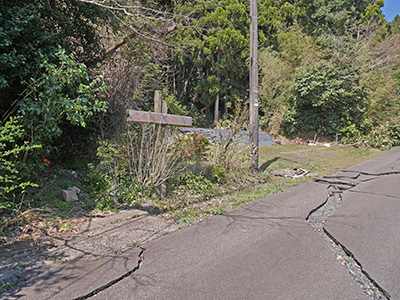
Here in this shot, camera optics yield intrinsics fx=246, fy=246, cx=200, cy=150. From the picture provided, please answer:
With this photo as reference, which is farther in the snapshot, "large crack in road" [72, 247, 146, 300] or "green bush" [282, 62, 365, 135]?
"green bush" [282, 62, 365, 135]

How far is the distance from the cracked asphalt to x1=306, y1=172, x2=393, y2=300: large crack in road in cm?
1

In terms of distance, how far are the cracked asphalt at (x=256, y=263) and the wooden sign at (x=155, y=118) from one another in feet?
6.36

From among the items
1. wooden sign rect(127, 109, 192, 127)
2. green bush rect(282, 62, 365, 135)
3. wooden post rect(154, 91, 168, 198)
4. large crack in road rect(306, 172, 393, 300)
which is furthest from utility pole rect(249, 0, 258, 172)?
green bush rect(282, 62, 365, 135)

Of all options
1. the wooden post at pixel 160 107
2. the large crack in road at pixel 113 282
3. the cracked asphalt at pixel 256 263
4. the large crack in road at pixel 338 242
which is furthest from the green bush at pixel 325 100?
the large crack in road at pixel 113 282

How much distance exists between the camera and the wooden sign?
407 centimetres

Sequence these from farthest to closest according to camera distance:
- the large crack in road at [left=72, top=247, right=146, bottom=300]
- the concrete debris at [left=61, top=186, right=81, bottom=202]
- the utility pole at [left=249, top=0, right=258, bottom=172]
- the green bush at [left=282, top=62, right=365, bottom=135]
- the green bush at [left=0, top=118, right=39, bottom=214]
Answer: the green bush at [left=282, top=62, right=365, bottom=135], the utility pole at [left=249, top=0, right=258, bottom=172], the concrete debris at [left=61, top=186, right=81, bottom=202], the green bush at [left=0, top=118, right=39, bottom=214], the large crack in road at [left=72, top=247, right=146, bottom=300]

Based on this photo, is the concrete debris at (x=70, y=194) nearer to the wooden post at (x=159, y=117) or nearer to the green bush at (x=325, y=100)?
the wooden post at (x=159, y=117)

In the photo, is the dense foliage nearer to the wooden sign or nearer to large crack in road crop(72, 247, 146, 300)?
the wooden sign

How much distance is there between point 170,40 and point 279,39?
1451 centimetres

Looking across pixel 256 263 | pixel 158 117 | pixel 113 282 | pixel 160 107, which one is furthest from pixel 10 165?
pixel 256 263

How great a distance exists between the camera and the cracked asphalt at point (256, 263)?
86.4 inches

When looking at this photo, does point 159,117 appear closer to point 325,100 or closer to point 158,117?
point 158,117

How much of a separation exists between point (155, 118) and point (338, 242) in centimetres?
336

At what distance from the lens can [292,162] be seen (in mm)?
9164
